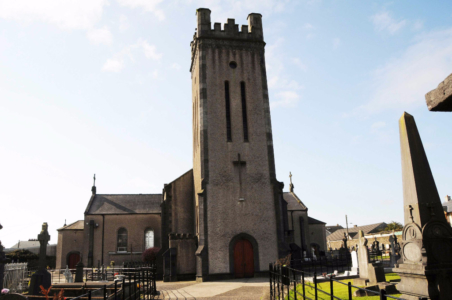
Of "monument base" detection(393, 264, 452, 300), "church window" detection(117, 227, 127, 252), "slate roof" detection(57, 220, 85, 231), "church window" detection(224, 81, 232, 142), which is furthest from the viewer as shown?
"slate roof" detection(57, 220, 85, 231)

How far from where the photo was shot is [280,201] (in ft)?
76.2

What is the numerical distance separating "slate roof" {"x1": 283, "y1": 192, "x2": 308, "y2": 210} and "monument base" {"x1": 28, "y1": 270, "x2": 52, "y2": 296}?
2916 centimetres

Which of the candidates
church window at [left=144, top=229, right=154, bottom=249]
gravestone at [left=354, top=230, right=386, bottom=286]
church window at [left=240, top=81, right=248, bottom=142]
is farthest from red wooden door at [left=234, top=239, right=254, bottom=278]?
church window at [left=144, top=229, right=154, bottom=249]

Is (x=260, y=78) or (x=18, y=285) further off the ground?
(x=260, y=78)

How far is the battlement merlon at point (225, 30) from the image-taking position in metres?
25.4

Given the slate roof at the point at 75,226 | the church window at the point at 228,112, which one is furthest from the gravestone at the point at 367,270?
the slate roof at the point at 75,226

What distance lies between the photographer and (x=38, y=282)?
41.7ft

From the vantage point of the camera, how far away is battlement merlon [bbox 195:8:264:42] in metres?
25.4

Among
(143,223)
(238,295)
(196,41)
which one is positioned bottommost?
(238,295)

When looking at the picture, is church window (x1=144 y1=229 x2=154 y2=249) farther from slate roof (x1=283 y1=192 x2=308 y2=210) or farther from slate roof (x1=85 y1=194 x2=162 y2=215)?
slate roof (x1=283 y1=192 x2=308 y2=210)

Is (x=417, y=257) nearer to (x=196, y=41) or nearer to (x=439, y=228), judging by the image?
(x=439, y=228)

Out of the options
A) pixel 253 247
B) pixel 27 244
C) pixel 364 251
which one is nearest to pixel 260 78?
pixel 253 247

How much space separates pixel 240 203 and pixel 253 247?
283cm

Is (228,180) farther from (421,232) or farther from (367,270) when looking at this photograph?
(421,232)
